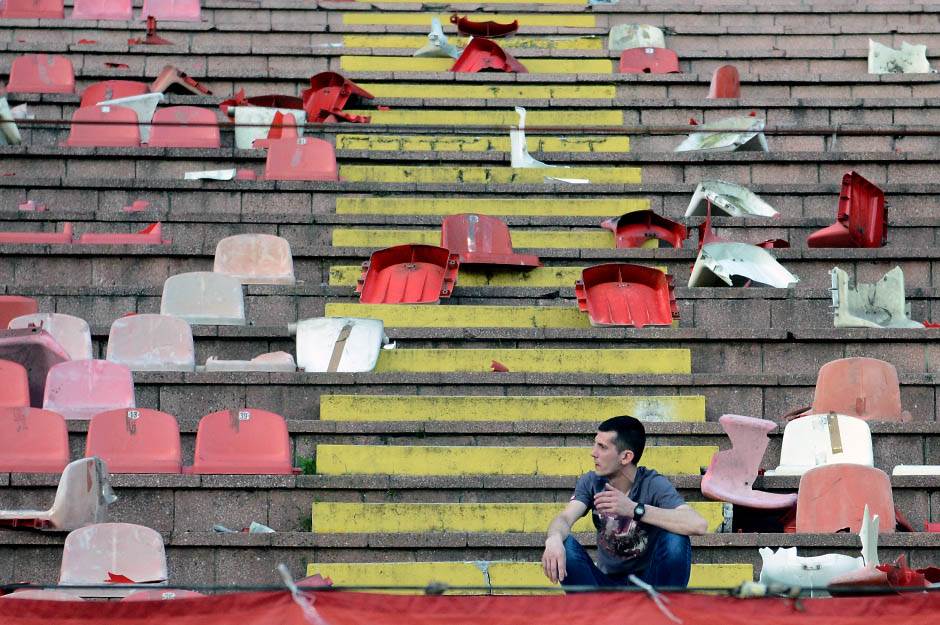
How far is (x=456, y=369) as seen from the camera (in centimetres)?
1104

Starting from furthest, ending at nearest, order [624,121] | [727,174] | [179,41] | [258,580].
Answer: [179,41], [624,121], [727,174], [258,580]

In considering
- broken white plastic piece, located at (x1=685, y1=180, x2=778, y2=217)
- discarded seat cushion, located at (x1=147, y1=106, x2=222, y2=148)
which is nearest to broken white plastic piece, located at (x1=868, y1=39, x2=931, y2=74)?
broken white plastic piece, located at (x1=685, y1=180, x2=778, y2=217)

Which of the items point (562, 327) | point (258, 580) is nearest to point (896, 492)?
point (562, 327)

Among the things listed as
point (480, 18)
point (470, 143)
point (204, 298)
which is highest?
point (480, 18)

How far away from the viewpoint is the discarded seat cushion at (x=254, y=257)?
12.2 m

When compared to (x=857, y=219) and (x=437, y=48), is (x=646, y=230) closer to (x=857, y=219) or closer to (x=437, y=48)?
(x=857, y=219)

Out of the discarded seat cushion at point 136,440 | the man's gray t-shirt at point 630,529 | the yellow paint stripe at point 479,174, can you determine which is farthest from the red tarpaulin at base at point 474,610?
the yellow paint stripe at point 479,174

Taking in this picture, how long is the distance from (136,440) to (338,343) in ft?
5.60

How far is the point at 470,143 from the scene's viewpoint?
A: 14.2 m

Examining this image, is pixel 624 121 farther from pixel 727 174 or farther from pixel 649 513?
pixel 649 513

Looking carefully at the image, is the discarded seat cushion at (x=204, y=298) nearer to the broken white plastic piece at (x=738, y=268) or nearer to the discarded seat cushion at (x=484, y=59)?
the broken white plastic piece at (x=738, y=268)

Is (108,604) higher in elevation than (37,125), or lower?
lower

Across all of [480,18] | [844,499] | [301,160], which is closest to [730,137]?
[301,160]

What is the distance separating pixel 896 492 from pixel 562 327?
264 cm
